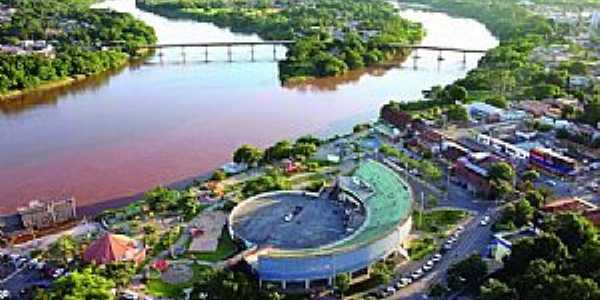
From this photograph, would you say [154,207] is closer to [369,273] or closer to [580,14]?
[369,273]

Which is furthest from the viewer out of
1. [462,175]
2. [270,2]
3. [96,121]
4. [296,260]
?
[270,2]

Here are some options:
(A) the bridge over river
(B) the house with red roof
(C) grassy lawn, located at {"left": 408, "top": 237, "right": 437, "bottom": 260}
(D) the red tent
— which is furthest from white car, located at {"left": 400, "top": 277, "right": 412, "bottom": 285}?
(A) the bridge over river

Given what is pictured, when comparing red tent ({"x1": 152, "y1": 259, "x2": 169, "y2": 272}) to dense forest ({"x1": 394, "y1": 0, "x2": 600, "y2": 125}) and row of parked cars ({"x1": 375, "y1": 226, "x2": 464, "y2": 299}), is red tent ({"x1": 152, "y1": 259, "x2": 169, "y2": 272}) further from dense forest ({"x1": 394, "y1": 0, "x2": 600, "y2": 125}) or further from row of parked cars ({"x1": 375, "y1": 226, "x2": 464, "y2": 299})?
dense forest ({"x1": 394, "y1": 0, "x2": 600, "y2": 125})

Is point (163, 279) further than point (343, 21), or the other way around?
point (343, 21)

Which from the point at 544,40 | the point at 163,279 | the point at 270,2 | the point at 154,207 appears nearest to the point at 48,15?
the point at 270,2

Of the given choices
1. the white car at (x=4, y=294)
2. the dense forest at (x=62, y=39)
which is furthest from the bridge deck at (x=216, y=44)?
the white car at (x=4, y=294)

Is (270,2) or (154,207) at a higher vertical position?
(270,2)

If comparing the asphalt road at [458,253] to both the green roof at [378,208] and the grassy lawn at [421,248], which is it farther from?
→ the green roof at [378,208]

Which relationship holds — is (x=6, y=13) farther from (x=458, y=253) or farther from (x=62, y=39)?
(x=458, y=253)
